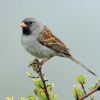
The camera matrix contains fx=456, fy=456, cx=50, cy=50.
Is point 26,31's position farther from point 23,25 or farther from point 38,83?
point 38,83

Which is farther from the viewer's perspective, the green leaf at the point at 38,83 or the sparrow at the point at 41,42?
the sparrow at the point at 41,42

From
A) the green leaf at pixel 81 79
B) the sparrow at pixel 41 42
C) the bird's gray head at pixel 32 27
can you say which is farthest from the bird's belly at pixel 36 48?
the green leaf at pixel 81 79

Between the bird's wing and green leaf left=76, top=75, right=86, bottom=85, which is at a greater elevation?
green leaf left=76, top=75, right=86, bottom=85

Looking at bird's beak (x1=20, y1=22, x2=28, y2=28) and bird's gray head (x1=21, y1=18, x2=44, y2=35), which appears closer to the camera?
bird's beak (x1=20, y1=22, x2=28, y2=28)

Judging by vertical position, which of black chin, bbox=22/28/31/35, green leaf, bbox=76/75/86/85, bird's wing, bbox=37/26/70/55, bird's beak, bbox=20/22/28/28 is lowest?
bird's wing, bbox=37/26/70/55

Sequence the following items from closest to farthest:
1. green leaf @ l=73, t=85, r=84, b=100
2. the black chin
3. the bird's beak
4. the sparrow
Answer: green leaf @ l=73, t=85, r=84, b=100
the bird's beak
the sparrow
the black chin

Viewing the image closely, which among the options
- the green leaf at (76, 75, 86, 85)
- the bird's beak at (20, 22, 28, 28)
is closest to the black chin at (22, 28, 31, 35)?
the bird's beak at (20, 22, 28, 28)

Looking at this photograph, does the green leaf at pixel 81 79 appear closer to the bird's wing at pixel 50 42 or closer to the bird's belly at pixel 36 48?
the bird's belly at pixel 36 48

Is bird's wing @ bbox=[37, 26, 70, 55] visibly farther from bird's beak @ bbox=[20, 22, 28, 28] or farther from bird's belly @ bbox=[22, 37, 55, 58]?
bird's beak @ bbox=[20, 22, 28, 28]

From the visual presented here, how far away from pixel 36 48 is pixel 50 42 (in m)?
0.49

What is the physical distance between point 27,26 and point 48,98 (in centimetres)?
209

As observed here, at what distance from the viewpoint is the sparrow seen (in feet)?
14.1

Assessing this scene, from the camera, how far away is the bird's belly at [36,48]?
13.7 feet

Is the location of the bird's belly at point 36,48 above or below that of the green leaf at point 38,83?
below
